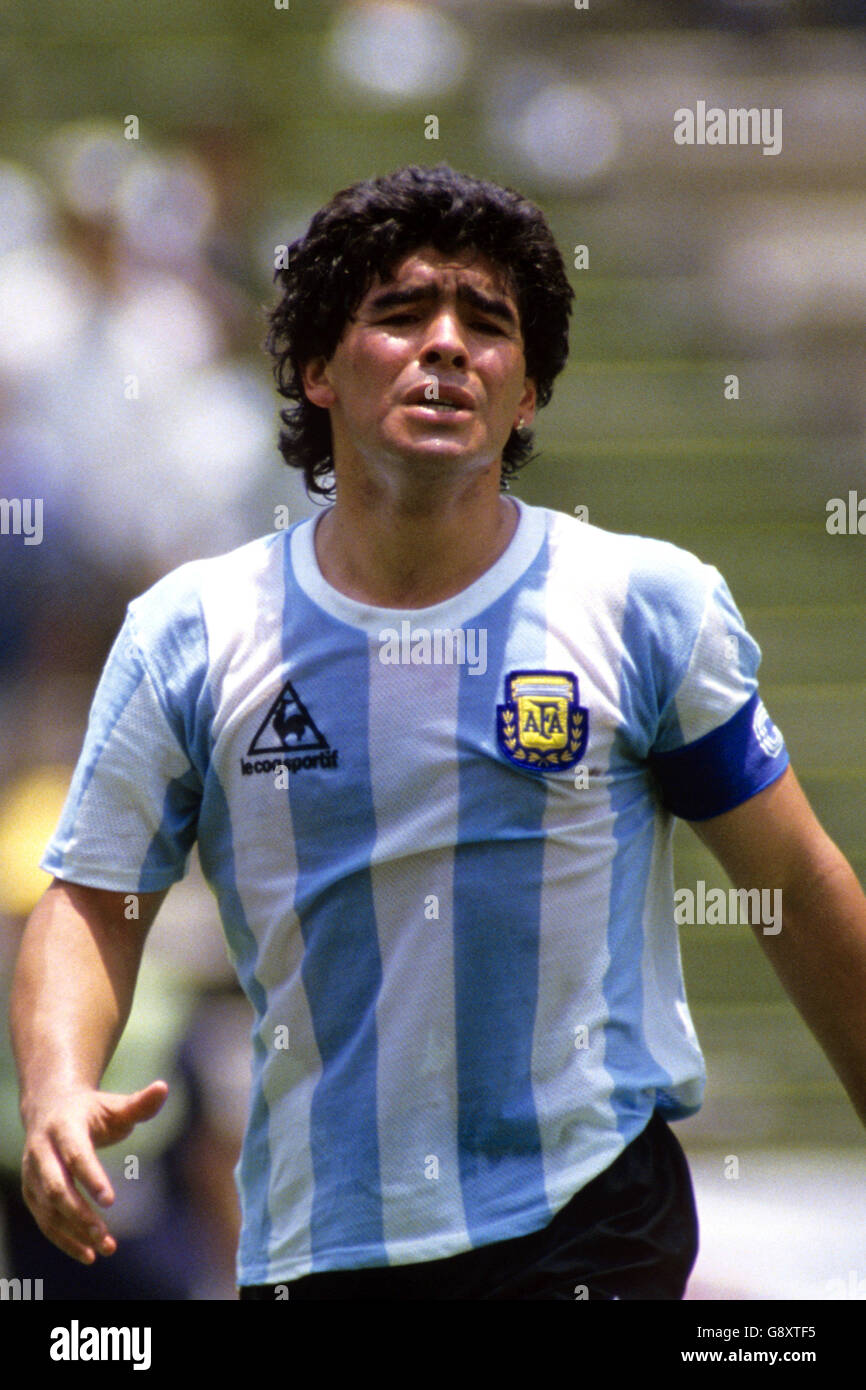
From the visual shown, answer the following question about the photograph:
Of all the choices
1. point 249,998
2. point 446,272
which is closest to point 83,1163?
point 249,998

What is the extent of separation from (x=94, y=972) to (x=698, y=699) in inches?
34.8

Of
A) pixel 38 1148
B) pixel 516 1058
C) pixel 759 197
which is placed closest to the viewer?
pixel 38 1148

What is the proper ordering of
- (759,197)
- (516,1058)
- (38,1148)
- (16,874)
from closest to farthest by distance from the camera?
(38,1148), (516,1058), (16,874), (759,197)

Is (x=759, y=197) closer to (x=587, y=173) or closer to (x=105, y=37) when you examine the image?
(x=587, y=173)

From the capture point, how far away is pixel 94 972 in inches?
95.7

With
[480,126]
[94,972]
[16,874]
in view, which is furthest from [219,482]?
[94,972]

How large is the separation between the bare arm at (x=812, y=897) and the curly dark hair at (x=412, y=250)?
800mm

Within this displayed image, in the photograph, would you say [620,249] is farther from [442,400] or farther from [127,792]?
[127,792]

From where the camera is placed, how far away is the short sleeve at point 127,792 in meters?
2.46

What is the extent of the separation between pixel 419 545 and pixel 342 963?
0.58 meters

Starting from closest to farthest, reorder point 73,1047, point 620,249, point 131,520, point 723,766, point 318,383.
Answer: point 73,1047 < point 723,766 < point 318,383 < point 131,520 < point 620,249

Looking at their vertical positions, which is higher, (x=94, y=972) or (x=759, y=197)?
(x=759, y=197)

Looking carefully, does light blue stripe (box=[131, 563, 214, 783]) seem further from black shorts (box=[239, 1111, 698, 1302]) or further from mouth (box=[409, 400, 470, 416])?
black shorts (box=[239, 1111, 698, 1302])

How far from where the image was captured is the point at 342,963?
7.93ft
